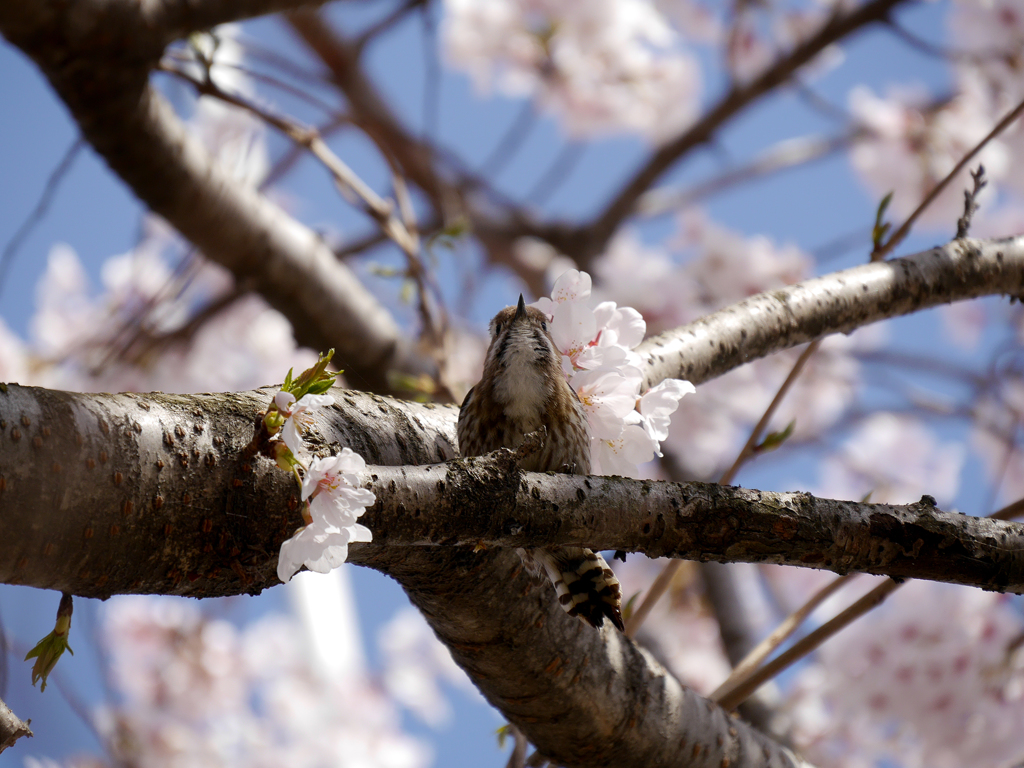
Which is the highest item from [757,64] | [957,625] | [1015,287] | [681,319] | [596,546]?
[757,64]

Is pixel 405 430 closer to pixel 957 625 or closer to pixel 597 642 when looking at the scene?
pixel 597 642

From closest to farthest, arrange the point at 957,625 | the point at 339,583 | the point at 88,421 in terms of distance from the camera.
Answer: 1. the point at 88,421
2. the point at 957,625
3. the point at 339,583

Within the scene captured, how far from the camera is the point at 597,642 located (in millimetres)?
997

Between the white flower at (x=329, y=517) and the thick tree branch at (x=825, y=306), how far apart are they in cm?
59

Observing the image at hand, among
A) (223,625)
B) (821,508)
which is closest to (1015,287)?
(821,508)


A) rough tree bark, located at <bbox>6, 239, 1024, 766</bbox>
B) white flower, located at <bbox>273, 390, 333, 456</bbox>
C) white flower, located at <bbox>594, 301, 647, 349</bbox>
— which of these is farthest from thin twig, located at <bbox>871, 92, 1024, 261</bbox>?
white flower, located at <bbox>273, 390, 333, 456</bbox>

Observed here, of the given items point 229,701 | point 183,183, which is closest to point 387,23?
point 183,183

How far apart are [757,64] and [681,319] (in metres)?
2.09

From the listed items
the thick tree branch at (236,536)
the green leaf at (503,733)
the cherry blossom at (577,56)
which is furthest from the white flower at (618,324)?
the cherry blossom at (577,56)

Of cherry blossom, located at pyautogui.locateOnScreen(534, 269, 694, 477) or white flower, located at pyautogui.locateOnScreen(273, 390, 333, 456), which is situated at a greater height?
cherry blossom, located at pyautogui.locateOnScreen(534, 269, 694, 477)

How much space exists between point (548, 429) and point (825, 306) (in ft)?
1.77

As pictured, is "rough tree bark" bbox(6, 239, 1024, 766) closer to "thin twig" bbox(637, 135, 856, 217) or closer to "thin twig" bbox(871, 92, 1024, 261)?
"thin twig" bbox(871, 92, 1024, 261)

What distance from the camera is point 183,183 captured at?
5.61 ft

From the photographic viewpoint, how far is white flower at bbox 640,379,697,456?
3.08 feet
